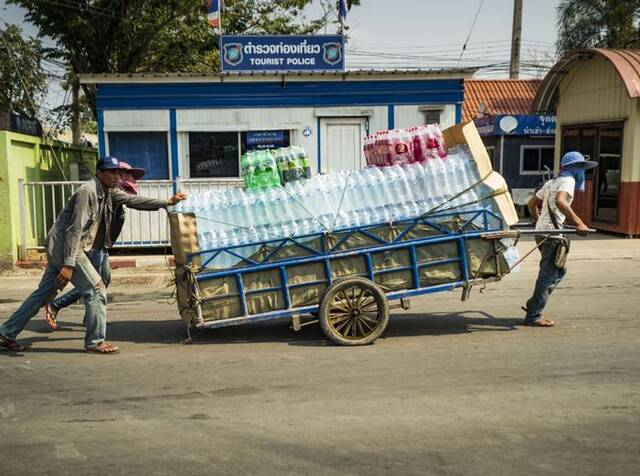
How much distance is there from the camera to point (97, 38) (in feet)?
63.9

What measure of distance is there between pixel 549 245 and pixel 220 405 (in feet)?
12.8

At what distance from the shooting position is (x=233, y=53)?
A: 13516mm

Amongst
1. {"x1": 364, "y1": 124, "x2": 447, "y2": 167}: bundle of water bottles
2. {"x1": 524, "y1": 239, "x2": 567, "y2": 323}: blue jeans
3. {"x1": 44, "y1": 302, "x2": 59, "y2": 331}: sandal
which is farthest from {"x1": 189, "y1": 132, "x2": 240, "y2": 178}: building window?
{"x1": 524, "y1": 239, "x2": 567, "y2": 323}: blue jeans

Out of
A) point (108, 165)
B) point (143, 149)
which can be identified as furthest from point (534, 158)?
point (108, 165)

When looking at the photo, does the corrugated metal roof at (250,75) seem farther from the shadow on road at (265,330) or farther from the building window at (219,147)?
the shadow on road at (265,330)

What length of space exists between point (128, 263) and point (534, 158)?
42.9 feet

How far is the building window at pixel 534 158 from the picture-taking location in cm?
2005

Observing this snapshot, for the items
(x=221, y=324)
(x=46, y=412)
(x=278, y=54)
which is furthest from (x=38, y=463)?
(x=278, y=54)

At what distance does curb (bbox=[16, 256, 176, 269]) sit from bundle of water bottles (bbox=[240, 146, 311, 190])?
566 centimetres

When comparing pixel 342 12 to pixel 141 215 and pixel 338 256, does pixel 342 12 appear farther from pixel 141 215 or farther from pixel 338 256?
pixel 338 256

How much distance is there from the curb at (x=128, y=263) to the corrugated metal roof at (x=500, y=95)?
54.9 ft

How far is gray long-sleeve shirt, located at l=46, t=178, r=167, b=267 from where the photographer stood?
6.06 metres

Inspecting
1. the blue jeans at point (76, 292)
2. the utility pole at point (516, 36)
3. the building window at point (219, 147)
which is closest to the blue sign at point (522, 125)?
the utility pole at point (516, 36)

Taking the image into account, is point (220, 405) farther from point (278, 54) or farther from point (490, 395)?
point (278, 54)
